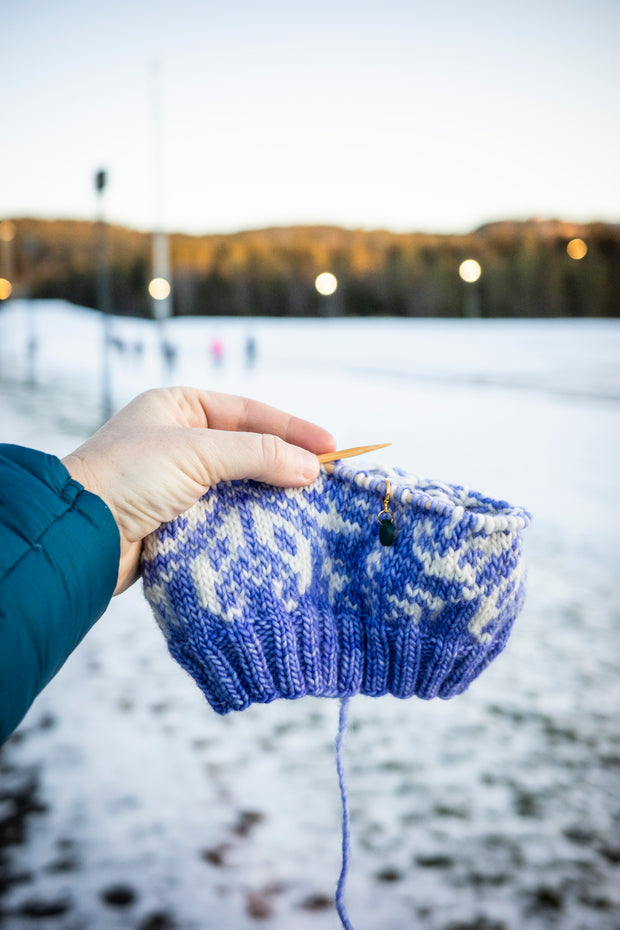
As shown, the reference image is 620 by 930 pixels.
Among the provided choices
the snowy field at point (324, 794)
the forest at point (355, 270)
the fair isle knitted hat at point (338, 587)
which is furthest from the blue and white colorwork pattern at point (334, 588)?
the forest at point (355, 270)

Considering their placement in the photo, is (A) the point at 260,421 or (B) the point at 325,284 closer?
(A) the point at 260,421

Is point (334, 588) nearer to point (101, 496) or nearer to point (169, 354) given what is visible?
point (101, 496)

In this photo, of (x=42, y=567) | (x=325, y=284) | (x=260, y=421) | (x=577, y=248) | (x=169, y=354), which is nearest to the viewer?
(x=42, y=567)

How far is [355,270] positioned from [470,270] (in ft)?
10.2

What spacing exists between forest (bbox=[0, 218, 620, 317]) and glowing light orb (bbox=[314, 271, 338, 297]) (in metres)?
0.25

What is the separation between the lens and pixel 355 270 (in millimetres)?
14719

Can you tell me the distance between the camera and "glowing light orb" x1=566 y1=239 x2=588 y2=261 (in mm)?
11031

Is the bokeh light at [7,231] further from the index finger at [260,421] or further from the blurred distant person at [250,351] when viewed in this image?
the index finger at [260,421]

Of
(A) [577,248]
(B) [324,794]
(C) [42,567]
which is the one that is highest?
(A) [577,248]

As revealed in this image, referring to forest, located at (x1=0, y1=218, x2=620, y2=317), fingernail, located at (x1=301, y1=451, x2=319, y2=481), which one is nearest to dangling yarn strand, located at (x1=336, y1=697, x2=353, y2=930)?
fingernail, located at (x1=301, y1=451, x2=319, y2=481)

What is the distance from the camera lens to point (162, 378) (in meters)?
12.0

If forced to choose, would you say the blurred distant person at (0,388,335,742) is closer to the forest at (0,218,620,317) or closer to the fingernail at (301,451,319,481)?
the fingernail at (301,451,319,481)

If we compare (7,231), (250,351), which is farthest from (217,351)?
→ (7,231)

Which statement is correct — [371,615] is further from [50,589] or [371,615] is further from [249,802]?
[249,802]
